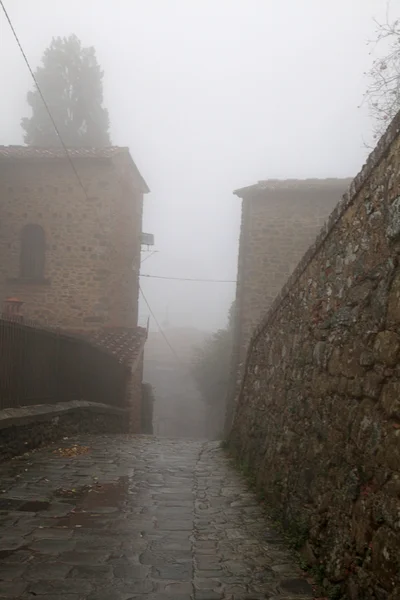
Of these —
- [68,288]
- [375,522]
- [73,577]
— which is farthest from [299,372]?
[68,288]

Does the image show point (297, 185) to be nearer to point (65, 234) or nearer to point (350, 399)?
point (65, 234)

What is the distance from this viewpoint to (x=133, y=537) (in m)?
4.29

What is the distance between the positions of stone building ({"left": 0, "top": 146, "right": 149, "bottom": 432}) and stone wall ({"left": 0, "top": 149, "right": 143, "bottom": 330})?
31mm

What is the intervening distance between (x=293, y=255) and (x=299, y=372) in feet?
37.9

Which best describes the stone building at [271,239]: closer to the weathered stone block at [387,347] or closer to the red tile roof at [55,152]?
the red tile roof at [55,152]

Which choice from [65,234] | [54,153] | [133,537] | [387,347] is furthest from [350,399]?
[54,153]

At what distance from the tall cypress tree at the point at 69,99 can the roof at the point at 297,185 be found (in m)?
11.9

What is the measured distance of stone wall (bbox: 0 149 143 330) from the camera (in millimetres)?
16656

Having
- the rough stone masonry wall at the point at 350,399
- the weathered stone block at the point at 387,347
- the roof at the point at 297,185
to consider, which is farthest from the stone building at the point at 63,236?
the weathered stone block at the point at 387,347

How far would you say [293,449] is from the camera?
184 inches

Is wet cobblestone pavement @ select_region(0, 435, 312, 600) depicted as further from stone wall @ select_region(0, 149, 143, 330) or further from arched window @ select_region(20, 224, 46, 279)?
arched window @ select_region(20, 224, 46, 279)

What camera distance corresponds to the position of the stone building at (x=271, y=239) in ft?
53.2

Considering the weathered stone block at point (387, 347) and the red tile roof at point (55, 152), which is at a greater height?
the red tile roof at point (55, 152)

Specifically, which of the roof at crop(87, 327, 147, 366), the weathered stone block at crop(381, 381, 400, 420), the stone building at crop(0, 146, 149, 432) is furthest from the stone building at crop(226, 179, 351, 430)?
the weathered stone block at crop(381, 381, 400, 420)
